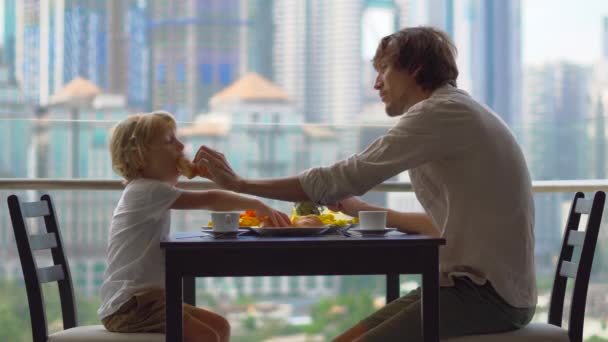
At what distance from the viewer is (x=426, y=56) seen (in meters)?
2.29

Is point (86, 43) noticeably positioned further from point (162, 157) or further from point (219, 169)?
point (219, 169)

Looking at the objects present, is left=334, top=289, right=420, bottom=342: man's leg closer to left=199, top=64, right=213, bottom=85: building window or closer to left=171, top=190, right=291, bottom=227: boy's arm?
left=171, top=190, right=291, bottom=227: boy's arm

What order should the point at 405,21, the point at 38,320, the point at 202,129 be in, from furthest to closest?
the point at 405,21 < the point at 202,129 < the point at 38,320

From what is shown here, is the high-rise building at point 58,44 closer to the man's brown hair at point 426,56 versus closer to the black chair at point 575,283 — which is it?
the man's brown hair at point 426,56

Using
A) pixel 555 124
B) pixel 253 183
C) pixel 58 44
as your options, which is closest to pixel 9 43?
pixel 58 44

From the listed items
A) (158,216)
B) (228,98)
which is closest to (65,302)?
(158,216)

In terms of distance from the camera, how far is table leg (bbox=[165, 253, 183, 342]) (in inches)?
74.9

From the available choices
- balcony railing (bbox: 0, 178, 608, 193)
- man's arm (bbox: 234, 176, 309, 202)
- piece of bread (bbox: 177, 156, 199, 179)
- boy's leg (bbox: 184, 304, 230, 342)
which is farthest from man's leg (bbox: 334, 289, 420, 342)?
balcony railing (bbox: 0, 178, 608, 193)

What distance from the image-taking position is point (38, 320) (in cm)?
227

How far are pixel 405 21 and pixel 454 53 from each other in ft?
7.25

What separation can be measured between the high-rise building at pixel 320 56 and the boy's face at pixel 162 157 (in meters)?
1.70

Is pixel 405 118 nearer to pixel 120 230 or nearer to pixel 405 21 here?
pixel 120 230

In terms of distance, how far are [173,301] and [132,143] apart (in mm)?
773

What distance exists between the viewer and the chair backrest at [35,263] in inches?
89.7
